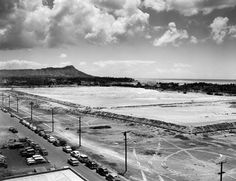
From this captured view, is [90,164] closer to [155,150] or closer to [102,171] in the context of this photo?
[102,171]

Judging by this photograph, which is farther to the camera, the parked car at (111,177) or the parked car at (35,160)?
the parked car at (35,160)

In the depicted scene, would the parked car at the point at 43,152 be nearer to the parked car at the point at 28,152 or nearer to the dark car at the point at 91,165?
the parked car at the point at 28,152

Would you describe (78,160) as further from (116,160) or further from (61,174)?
(61,174)

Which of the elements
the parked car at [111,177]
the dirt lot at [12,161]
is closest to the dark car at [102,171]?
the parked car at [111,177]

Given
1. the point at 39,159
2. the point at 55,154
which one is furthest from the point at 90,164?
the point at 55,154

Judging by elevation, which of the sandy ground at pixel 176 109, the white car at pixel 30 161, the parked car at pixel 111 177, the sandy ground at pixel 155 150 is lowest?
the sandy ground at pixel 155 150

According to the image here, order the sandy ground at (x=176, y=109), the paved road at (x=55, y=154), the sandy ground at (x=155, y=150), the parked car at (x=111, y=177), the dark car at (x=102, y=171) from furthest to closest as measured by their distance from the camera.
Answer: the sandy ground at (x=176, y=109) < the sandy ground at (x=155, y=150) < the paved road at (x=55, y=154) < the dark car at (x=102, y=171) < the parked car at (x=111, y=177)

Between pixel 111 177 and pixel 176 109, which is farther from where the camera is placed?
pixel 176 109

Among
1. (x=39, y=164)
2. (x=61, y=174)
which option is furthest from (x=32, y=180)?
(x=39, y=164)
